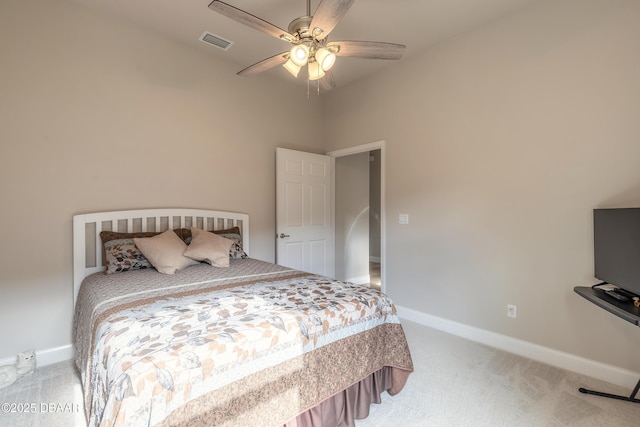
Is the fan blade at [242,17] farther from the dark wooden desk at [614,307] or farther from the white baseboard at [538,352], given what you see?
the white baseboard at [538,352]

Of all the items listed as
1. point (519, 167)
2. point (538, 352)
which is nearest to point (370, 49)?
point (519, 167)

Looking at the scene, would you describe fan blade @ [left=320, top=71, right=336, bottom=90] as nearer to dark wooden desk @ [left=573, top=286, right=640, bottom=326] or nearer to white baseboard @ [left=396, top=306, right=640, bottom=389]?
dark wooden desk @ [left=573, top=286, right=640, bottom=326]

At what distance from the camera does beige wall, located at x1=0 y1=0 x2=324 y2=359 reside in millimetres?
2312

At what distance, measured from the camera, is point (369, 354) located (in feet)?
5.76

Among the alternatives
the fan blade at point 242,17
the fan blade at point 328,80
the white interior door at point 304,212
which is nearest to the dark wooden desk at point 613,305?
the fan blade at point 328,80

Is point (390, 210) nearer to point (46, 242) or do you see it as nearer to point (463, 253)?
point (463, 253)

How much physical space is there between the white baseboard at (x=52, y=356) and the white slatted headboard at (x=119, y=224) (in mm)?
452

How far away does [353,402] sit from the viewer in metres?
1.69

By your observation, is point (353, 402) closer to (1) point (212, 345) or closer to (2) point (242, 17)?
(1) point (212, 345)

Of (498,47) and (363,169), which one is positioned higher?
(498,47)

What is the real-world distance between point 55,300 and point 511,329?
159 inches

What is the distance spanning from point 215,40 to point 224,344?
310cm

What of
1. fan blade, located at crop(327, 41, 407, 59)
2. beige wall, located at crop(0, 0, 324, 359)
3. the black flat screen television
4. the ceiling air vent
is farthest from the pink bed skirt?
the ceiling air vent

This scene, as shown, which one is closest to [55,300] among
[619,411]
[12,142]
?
[12,142]
